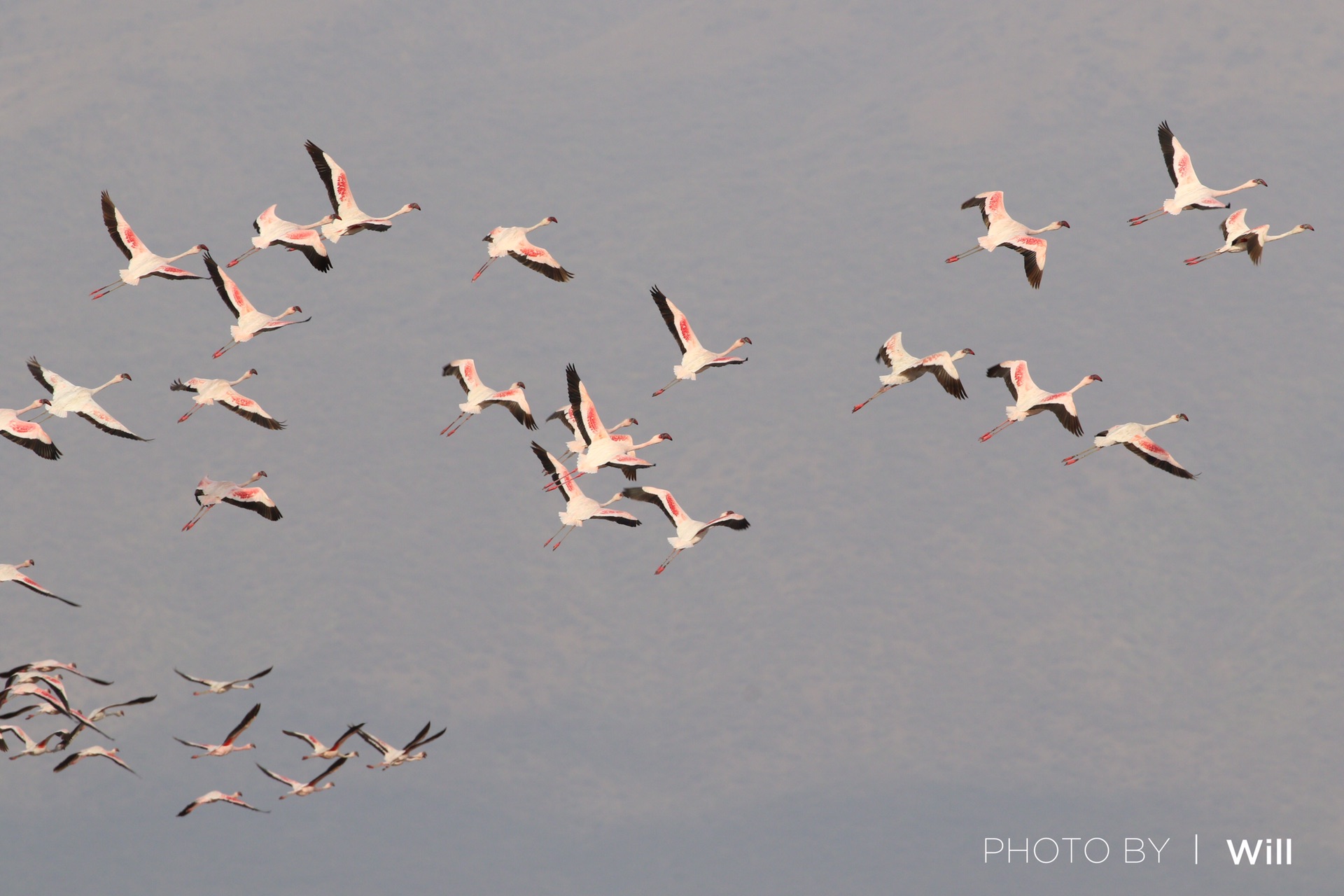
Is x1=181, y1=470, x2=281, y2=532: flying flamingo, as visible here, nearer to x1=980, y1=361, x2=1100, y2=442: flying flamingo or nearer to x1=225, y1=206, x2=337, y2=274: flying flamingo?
x1=225, y1=206, x2=337, y2=274: flying flamingo

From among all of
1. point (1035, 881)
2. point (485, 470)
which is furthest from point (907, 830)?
point (485, 470)

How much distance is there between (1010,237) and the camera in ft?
Answer: 173

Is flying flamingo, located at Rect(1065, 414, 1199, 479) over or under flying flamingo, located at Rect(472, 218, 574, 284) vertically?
under

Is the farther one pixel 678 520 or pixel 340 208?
pixel 340 208

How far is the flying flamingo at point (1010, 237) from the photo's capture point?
52500 mm

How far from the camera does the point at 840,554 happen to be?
4031 inches

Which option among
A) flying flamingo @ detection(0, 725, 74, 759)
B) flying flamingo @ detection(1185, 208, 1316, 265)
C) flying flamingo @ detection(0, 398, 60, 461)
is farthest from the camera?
flying flamingo @ detection(1185, 208, 1316, 265)

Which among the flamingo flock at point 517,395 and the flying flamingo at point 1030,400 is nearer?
the flamingo flock at point 517,395

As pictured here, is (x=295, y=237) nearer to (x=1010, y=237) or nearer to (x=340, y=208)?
(x=340, y=208)

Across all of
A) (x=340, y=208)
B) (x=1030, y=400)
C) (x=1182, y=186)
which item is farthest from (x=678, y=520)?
(x=1182, y=186)

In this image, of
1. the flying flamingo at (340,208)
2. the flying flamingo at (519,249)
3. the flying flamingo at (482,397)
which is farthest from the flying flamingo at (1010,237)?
the flying flamingo at (340,208)

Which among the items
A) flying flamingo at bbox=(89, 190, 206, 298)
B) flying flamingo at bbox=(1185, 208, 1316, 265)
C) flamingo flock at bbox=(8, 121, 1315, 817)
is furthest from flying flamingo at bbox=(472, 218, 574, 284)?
flying flamingo at bbox=(1185, 208, 1316, 265)

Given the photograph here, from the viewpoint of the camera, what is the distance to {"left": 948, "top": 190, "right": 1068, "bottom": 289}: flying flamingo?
52.5 meters

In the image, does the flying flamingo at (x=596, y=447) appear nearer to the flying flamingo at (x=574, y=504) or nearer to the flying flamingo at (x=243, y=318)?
the flying flamingo at (x=574, y=504)
